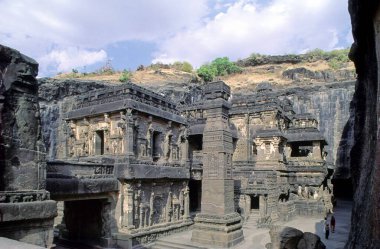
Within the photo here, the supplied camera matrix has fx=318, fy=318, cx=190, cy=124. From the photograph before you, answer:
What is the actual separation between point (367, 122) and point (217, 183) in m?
9.85

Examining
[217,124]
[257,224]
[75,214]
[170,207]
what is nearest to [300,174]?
[257,224]

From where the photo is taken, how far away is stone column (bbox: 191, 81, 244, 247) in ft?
43.4

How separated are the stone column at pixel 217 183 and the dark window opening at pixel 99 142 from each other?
691cm

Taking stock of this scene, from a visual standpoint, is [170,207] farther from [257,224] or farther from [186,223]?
[257,224]

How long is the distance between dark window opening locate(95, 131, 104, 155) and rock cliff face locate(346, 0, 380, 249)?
14945 mm

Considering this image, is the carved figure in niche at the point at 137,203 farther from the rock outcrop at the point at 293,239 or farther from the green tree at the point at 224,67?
the green tree at the point at 224,67

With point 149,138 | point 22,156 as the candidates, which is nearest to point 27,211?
point 22,156

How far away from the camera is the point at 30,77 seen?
491cm

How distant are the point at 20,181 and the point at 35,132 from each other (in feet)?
2.52

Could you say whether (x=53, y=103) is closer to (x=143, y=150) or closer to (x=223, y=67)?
(x=143, y=150)

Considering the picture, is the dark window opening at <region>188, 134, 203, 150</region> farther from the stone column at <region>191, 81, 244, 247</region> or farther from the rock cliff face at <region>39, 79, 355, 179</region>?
the stone column at <region>191, 81, 244, 247</region>

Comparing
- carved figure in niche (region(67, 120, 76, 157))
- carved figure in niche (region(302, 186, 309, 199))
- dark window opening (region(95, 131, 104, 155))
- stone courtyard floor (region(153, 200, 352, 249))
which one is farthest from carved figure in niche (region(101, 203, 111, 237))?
carved figure in niche (region(302, 186, 309, 199))

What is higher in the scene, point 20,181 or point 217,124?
point 217,124

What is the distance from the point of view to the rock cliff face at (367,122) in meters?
2.91
